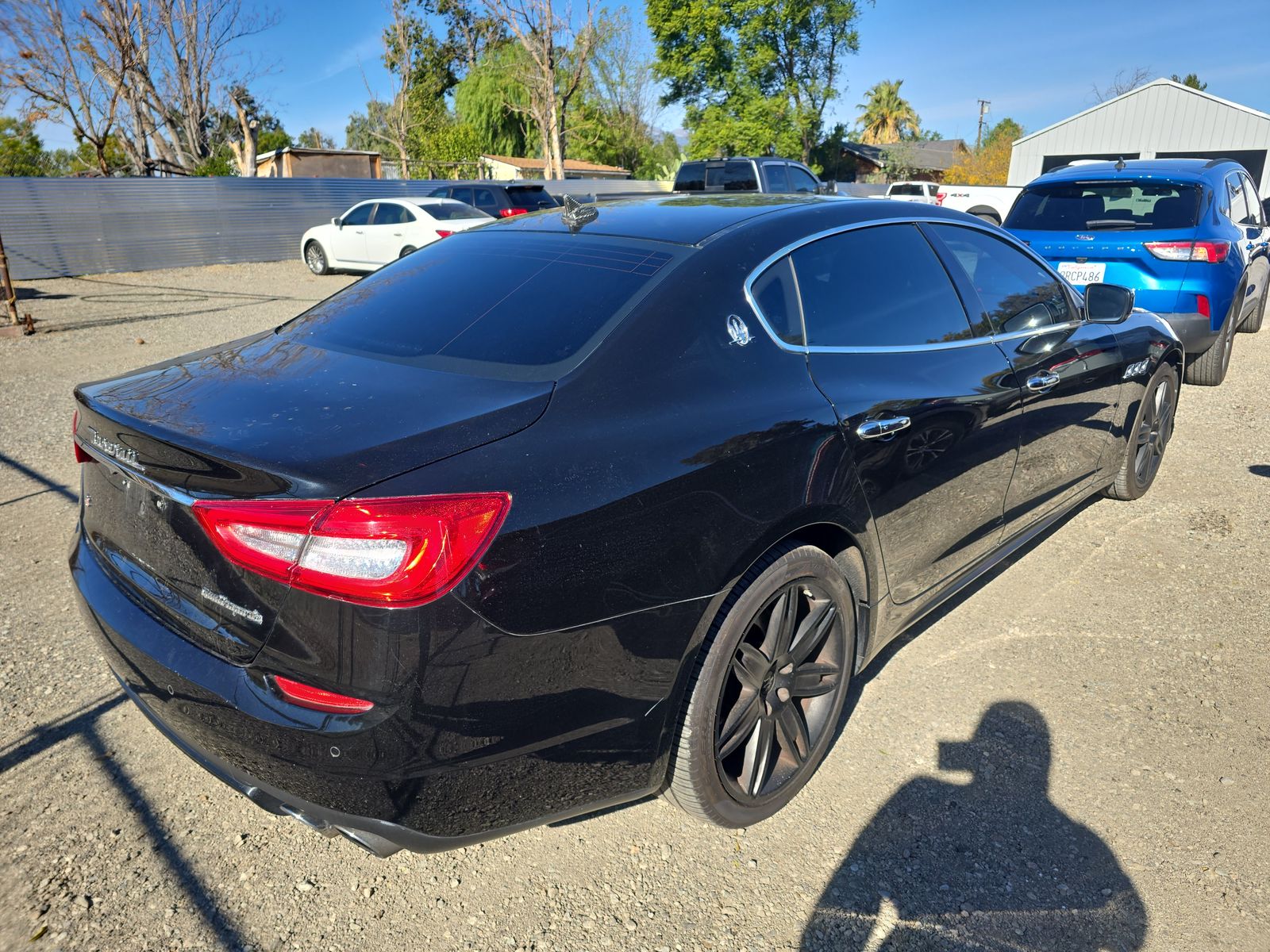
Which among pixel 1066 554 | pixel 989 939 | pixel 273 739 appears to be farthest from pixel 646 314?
pixel 1066 554

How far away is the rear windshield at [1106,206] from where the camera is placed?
700cm

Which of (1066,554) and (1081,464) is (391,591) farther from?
(1066,554)

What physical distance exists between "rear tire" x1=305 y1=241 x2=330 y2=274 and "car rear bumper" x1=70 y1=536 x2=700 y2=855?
17909mm

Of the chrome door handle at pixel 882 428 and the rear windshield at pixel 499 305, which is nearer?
the rear windshield at pixel 499 305

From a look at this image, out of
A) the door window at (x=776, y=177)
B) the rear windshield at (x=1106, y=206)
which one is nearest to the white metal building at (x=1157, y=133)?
the door window at (x=776, y=177)

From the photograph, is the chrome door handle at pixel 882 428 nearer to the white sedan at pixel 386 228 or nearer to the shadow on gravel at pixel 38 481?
the shadow on gravel at pixel 38 481

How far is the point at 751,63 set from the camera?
153ft

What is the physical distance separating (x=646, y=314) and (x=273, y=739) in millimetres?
1345

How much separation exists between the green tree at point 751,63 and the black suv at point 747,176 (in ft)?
100

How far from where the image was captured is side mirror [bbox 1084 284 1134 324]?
4078 mm

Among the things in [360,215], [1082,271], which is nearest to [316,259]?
[360,215]

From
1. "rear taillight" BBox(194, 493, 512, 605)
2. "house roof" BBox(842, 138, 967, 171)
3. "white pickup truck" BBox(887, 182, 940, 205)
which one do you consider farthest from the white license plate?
"house roof" BBox(842, 138, 967, 171)

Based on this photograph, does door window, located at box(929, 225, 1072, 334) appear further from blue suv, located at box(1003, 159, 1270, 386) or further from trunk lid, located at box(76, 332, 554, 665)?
blue suv, located at box(1003, 159, 1270, 386)

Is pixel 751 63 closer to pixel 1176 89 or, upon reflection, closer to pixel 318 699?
pixel 1176 89
